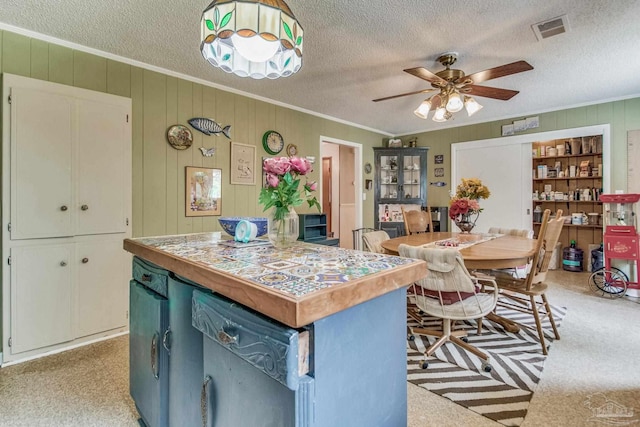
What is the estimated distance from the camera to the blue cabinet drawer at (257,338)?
0.70m

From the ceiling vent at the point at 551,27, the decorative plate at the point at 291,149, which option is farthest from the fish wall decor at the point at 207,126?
the ceiling vent at the point at 551,27

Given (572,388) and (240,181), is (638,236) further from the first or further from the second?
(240,181)

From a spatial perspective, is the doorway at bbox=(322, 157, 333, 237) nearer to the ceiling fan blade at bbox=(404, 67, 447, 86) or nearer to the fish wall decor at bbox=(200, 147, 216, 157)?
the fish wall decor at bbox=(200, 147, 216, 157)

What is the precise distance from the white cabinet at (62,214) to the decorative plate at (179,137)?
382mm

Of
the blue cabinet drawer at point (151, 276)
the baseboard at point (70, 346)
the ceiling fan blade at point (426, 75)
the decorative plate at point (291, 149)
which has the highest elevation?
the ceiling fan blade at point (426, 75)

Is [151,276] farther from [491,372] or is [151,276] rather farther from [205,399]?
[491,372]

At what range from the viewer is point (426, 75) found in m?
2.50

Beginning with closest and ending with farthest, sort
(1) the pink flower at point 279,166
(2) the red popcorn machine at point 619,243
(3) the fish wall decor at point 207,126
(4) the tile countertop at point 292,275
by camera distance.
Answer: (4) the tile countertop at point 292,275 → (1) the pink flower at point 279,166 → (3) the fish wall decor at point 207,126 → (2) the red popcorn machine at point 619,243

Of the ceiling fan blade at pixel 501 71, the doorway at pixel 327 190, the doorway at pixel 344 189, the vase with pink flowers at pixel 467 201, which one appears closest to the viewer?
the ceiling fan blade at pixel 501 71

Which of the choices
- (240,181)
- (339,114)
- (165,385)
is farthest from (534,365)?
→ (339,114)

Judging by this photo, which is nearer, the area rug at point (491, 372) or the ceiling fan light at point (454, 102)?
the area rug at point (491, 372)

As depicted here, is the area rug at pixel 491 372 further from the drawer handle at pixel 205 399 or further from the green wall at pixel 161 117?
the green wall at pixel 161 117

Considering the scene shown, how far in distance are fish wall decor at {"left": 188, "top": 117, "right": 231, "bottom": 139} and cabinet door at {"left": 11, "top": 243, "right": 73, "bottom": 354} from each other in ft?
5.19

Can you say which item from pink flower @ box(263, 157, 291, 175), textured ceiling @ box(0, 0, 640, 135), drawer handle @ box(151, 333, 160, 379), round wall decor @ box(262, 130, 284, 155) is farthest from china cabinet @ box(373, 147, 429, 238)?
drawer handle @ box(151, 333, 160, 379)
